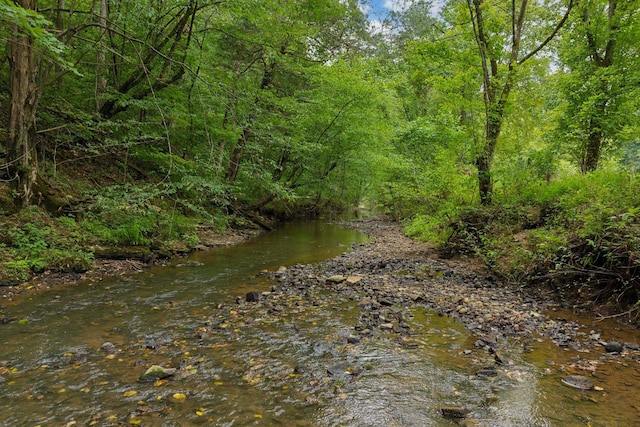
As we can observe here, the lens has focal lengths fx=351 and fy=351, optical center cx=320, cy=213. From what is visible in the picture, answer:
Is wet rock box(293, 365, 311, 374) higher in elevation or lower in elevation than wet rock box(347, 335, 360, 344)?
lower

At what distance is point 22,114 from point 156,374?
307 inches

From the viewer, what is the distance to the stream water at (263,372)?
11.2 feet

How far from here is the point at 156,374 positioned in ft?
13.3

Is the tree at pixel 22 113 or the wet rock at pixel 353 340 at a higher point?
the tree at pixel 22 113

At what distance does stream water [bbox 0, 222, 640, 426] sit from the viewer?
11.2 feet

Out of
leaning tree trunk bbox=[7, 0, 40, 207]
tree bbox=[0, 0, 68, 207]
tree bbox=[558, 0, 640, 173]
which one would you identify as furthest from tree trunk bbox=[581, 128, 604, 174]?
leaning tree trunk bbox=[7, 0, 40, 207]

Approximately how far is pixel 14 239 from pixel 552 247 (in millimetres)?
11394

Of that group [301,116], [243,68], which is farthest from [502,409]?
[243,68]

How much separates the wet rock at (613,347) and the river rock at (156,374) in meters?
5.69

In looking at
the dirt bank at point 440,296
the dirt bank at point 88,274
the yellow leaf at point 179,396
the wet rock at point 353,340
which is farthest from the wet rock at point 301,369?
the dirt bank at point 88,274

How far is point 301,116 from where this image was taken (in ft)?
52.7

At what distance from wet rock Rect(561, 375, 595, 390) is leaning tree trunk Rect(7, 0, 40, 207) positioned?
11.1 m

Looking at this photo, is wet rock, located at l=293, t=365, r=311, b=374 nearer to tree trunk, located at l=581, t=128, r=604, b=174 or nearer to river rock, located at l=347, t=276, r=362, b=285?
river rock, located at l=347, t=276, r=362, b=285

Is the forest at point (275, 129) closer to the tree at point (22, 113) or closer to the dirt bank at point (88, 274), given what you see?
the tree at point (22, 113)
